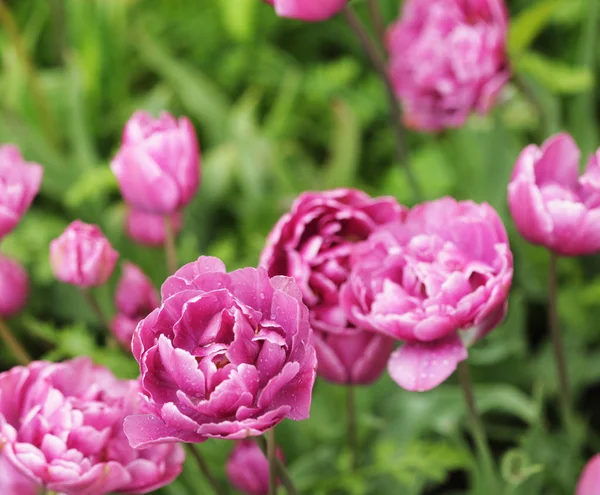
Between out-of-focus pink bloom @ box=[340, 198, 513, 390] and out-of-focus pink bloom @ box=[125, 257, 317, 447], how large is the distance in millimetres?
72

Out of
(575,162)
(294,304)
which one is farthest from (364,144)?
(294,304)

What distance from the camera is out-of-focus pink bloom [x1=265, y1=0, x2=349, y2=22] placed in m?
0.58

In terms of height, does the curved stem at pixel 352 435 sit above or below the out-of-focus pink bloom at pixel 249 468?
below

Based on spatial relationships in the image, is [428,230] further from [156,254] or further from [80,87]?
[80,87]

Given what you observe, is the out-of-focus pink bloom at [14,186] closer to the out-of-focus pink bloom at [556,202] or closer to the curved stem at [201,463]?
the curved stem at [201,463]

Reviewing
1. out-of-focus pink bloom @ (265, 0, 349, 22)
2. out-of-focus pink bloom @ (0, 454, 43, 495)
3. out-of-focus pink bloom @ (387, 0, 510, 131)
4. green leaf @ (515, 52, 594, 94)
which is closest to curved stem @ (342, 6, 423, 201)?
out-of-focus pink bloom @ (265, 0, 349, 22)

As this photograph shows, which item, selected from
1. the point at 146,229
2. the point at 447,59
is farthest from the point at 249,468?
the point at 447,59

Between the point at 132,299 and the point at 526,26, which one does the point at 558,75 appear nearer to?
the point at 526,26

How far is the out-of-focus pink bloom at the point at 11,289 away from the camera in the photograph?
2.19 feet

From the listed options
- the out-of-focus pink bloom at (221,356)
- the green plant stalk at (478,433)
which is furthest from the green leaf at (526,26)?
the out-of-focus pink bloom at (221,356)

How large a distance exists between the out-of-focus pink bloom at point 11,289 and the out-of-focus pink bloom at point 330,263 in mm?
240

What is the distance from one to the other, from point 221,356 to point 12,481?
18 centimetres

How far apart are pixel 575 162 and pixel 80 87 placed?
2.33ft

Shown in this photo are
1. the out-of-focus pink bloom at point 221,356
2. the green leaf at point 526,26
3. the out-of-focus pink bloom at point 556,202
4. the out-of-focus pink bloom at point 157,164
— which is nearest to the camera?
the out-of-focus pink bloom at point 221,356
